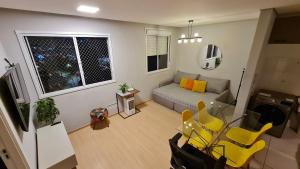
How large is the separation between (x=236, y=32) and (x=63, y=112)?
4770 mm

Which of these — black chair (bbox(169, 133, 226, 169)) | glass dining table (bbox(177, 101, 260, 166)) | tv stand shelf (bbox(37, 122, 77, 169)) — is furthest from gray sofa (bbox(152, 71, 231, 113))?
tv stand shelf (bbox(37, 122, 77, 169))

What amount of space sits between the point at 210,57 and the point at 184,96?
162 cm

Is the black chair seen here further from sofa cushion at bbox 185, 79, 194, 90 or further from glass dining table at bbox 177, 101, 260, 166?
sofa cushion at bbox 185, 79, 194, 90

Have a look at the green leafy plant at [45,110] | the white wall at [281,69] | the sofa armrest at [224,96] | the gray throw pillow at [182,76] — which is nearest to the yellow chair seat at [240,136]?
the sofa armrest at [224,96]

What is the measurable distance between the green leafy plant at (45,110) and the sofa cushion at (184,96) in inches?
109

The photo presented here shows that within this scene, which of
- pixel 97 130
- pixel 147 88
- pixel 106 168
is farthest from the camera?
pixel 147 88

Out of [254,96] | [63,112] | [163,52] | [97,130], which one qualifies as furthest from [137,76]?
[254,96]

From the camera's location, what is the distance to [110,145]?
2.62 m

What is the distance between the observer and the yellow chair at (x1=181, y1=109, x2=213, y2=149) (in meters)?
2.00

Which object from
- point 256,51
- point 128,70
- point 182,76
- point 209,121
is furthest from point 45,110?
point 182,76

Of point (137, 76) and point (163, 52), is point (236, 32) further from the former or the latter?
point (137, 76)

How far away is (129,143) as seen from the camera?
2.66 meters

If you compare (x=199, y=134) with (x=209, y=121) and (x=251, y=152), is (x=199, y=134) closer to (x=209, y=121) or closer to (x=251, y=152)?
(x=209, y=121)

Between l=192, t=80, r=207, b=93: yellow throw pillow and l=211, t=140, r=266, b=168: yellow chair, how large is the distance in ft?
7.31
